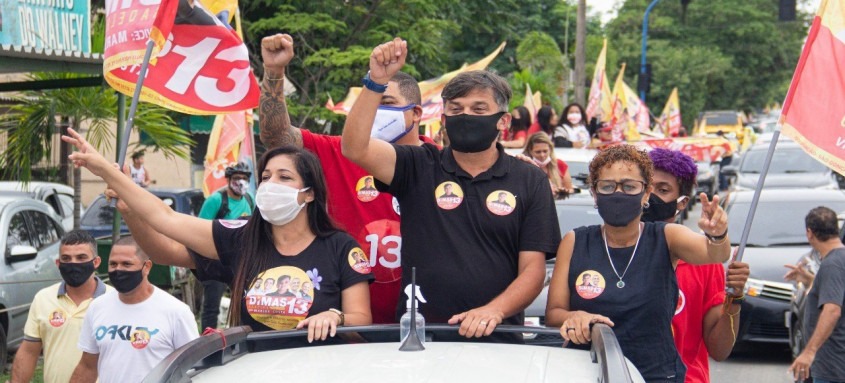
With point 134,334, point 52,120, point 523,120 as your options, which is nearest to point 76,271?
point 134,334

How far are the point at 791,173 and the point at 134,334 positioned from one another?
20.0m

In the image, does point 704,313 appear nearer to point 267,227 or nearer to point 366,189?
point 366,189

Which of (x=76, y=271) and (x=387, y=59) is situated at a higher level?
(x=387, y=59)

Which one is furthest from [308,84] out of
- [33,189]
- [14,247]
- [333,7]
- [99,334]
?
[99,334]

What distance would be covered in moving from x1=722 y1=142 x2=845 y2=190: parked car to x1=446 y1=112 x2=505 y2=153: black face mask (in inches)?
758

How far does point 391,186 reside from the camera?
182 inches

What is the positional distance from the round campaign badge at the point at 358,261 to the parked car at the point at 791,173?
767 inches

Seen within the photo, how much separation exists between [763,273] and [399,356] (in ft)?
28.5

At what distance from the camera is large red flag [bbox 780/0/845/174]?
634 cm

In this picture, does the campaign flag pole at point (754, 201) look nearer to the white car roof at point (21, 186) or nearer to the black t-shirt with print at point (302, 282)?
the black t-shirt with print at point (302, 282)

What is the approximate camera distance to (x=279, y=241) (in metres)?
4.57

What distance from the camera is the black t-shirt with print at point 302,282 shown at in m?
4.31

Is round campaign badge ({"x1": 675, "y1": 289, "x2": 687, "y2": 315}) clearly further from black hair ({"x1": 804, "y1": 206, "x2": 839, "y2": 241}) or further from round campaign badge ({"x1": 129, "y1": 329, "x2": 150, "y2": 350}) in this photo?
black hair ({"x1": 804, "y1": 206, "x2": 839, "y2": 241})

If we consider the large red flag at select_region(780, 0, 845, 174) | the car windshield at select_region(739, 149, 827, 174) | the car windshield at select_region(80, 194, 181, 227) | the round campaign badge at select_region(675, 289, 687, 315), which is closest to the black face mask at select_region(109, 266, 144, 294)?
the round campaign badge at select_region(675, 289, 687, 315)
